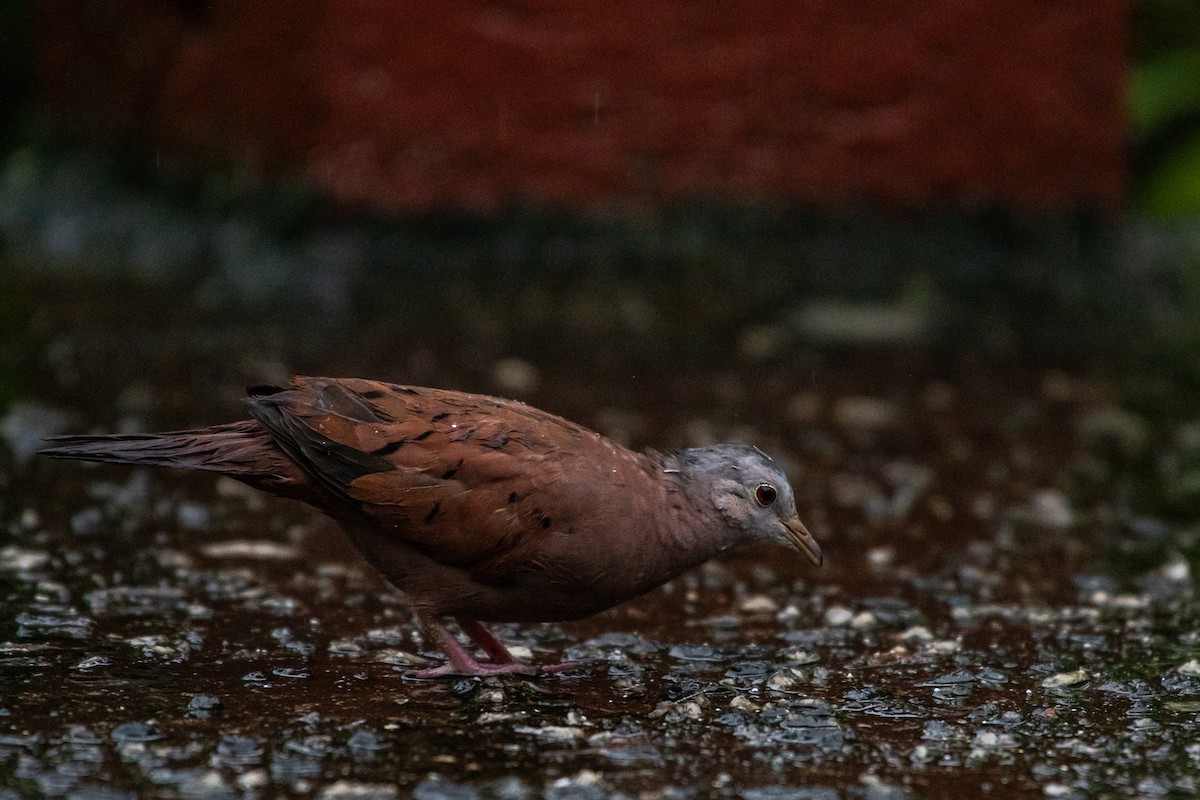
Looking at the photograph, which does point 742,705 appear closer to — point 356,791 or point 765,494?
point 765,494

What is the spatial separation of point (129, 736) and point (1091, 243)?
682cm

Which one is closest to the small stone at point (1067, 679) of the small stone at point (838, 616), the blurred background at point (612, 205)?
the small stone at point (838, 616)

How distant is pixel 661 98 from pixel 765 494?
4.16 meters

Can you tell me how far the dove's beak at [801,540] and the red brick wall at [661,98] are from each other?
13.2 feet

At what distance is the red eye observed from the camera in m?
4.77

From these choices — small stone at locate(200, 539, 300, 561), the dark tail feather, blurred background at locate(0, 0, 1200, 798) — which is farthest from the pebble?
blurred background at locate(0, 0, 1200, 798)

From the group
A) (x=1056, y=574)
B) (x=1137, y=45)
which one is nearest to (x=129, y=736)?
(x=1056, y=574)

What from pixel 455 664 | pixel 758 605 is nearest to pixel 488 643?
pixel 455 664

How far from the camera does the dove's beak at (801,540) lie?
191 inches

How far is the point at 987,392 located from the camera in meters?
8.42

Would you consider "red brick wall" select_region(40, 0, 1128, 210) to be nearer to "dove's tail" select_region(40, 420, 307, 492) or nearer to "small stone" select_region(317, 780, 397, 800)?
"dove's tail" select_region(40, 420, 307, 492)

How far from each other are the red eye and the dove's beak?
0.09m

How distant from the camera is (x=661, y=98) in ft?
27.9

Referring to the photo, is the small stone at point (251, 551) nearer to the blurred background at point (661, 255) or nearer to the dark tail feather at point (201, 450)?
the blurred background at point (661, 255)
